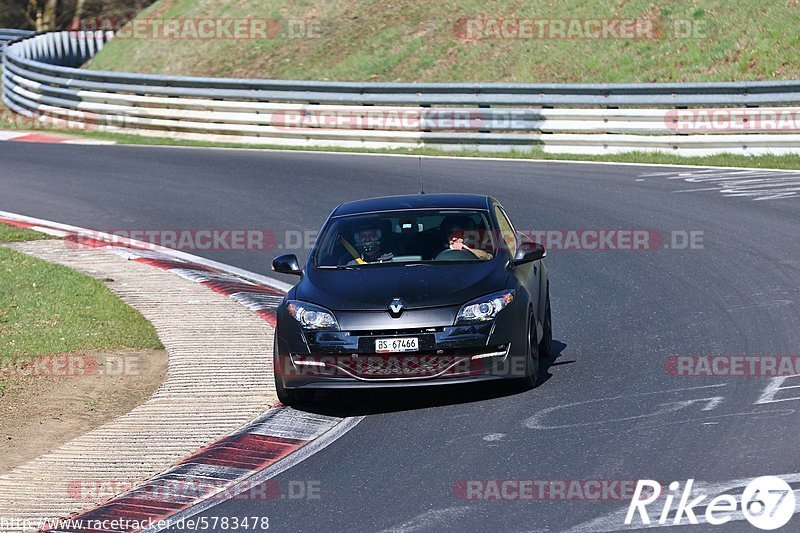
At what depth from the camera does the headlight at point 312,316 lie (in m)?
9.34

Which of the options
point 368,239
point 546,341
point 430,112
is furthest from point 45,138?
point 546,341

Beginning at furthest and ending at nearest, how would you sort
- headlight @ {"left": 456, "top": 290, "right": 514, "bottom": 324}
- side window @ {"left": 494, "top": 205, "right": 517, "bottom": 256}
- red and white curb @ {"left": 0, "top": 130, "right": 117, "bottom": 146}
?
red and white curb @ {"left": 0, "top": 130, "right": 117, "bottom": 146} → side window @ {"left": 494, "top": 205, "right": 517, "bottom": 256} → headlight @ {"left": 456, "top": 290, "right": 514, "bottom": 324}

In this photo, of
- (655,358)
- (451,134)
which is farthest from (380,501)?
(451,134)

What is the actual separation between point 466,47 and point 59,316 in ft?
66.5

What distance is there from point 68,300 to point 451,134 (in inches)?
490

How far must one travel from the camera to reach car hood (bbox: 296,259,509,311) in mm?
9297

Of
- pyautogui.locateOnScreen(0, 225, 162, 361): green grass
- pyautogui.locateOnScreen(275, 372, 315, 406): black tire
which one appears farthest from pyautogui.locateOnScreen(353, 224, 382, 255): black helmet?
pyautogui.locateOnScreen(0, 225, 162, 361): green grass

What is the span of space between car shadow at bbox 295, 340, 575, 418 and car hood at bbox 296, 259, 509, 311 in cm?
66

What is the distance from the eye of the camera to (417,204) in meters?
10.7

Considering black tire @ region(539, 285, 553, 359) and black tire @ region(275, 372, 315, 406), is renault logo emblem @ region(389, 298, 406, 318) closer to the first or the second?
black tire @ region(275, 372, 315, 406)

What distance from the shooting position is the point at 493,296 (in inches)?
371

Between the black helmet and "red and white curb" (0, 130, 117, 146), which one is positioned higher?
"red and white curb" (0, 130, 117, 146)

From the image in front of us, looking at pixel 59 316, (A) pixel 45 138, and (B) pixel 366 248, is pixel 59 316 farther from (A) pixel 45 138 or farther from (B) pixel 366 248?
(A) pixel 45 138

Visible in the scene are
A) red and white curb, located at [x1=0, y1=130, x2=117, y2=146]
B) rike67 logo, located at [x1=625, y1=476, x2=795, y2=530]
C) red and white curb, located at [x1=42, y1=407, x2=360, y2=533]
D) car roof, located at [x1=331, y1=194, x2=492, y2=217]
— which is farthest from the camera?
red and white curb, located at [x1=0, y1=130, x2=117, y2=146]
